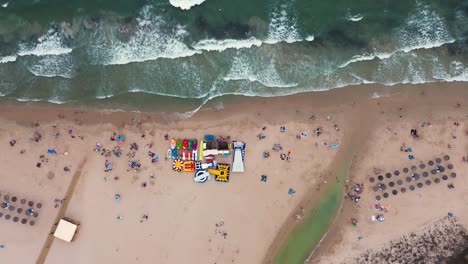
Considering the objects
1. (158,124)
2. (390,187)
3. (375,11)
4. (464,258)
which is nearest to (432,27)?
(375,11)

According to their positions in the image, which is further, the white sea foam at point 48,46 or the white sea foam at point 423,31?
the white sea foam at point 48,46

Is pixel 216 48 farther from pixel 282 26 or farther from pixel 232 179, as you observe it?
pixel 232 179

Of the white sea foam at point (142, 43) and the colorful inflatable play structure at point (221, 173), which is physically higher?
the white sea foam at point (142, 43)

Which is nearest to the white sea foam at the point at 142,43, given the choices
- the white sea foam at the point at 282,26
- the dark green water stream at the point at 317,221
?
the white sea foam at the point at 282,26

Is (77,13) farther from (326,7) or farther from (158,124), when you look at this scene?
(326,7)

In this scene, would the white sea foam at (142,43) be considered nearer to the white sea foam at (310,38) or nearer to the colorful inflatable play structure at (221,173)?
the colorful inflatable play structure at (221,173)

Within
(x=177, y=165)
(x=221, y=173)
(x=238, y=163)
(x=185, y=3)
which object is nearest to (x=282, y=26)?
(x=185, y=3)

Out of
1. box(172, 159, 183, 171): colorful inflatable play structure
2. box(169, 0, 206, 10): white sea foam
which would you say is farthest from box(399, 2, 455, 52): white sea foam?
box(172, 159, 183, 171): colorful inflatable play structure

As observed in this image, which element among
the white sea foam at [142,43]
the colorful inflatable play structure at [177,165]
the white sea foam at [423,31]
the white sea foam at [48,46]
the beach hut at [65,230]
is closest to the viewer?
the beach hut at [65,230]
